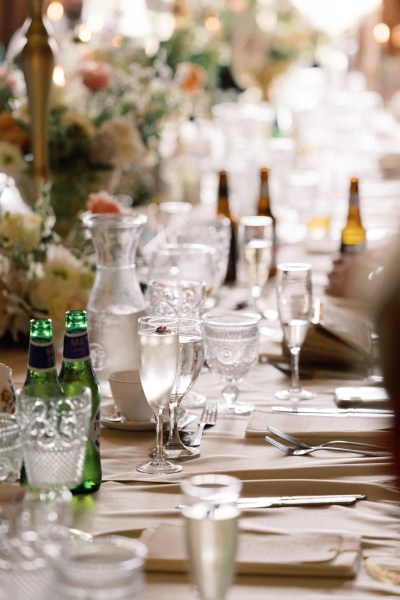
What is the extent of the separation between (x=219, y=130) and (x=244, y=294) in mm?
1672

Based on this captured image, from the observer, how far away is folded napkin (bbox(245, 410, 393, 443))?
1.45m

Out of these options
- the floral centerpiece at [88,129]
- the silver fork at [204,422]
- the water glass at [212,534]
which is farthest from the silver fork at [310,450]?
the floral centerpiece at [88,129]

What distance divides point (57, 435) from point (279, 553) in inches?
9.3

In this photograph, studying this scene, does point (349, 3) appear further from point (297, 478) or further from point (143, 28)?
point (297, 478)

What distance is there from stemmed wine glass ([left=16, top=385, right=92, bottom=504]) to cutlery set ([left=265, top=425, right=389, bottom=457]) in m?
0.42

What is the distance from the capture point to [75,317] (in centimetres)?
123

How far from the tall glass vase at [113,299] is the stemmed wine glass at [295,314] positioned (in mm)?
228

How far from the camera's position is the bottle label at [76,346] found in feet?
4.05

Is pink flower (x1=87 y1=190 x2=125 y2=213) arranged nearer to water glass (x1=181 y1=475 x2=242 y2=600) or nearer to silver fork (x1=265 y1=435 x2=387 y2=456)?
silver fork (x1=265 y1=435 x2=387 y2=456)

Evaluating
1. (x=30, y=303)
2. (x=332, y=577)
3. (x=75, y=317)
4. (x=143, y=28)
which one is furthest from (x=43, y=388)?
(x=143, y=28)

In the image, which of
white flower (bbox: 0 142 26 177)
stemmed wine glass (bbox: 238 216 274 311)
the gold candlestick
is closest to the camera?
stemmed wine glass (bbox: 238 216 274 311)

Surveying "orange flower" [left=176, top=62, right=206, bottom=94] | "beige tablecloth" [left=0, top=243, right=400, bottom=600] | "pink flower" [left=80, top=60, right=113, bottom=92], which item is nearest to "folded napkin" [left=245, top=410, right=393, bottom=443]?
"beige tablecloth" [left=0, top=243, right=400, bottom=600]

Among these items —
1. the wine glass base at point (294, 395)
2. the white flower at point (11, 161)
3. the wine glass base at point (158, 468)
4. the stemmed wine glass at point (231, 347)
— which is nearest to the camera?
the wine glass base at point (158, 468)

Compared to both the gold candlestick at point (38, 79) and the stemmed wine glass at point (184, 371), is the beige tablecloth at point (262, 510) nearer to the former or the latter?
the stemmed wine glass at point (184, 371)
